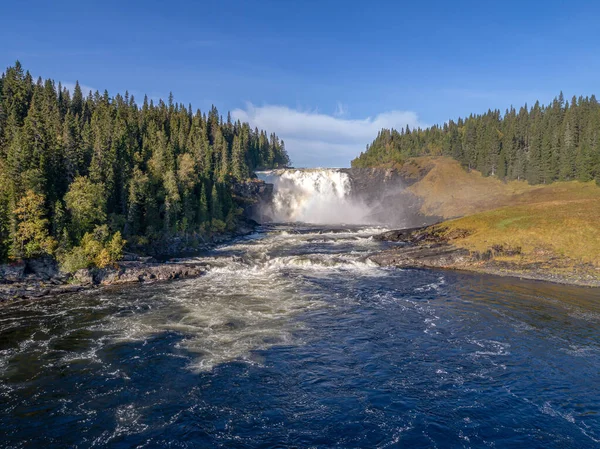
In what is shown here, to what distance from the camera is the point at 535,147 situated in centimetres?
12862

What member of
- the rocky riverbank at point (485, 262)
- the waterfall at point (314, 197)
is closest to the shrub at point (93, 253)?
the rocky riverbank at point (485, 262)

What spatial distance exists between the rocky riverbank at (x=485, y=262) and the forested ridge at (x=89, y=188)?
41.8m

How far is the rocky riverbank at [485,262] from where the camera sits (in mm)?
51169

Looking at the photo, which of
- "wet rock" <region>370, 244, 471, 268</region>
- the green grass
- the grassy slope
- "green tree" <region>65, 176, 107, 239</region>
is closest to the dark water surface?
the grassy slope

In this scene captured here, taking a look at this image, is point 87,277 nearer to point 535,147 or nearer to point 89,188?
point 89,188

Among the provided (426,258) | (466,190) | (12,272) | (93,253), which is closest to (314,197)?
(466,190)

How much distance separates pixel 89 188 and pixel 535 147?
135 m

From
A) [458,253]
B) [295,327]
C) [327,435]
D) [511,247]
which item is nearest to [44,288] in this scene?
[295,327]

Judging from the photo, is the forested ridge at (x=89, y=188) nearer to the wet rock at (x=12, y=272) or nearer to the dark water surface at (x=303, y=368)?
the wet rock at (x=12, y=272)

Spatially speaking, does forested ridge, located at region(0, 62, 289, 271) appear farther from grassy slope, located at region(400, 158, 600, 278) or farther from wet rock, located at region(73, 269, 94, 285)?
grassy slope, located at region(400, 158, 600, 278)

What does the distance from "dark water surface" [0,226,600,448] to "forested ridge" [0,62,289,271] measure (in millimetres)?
12904

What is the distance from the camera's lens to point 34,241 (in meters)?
47.5

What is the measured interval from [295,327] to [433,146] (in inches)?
6792

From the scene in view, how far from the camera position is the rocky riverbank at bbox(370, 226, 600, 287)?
5117 cm
